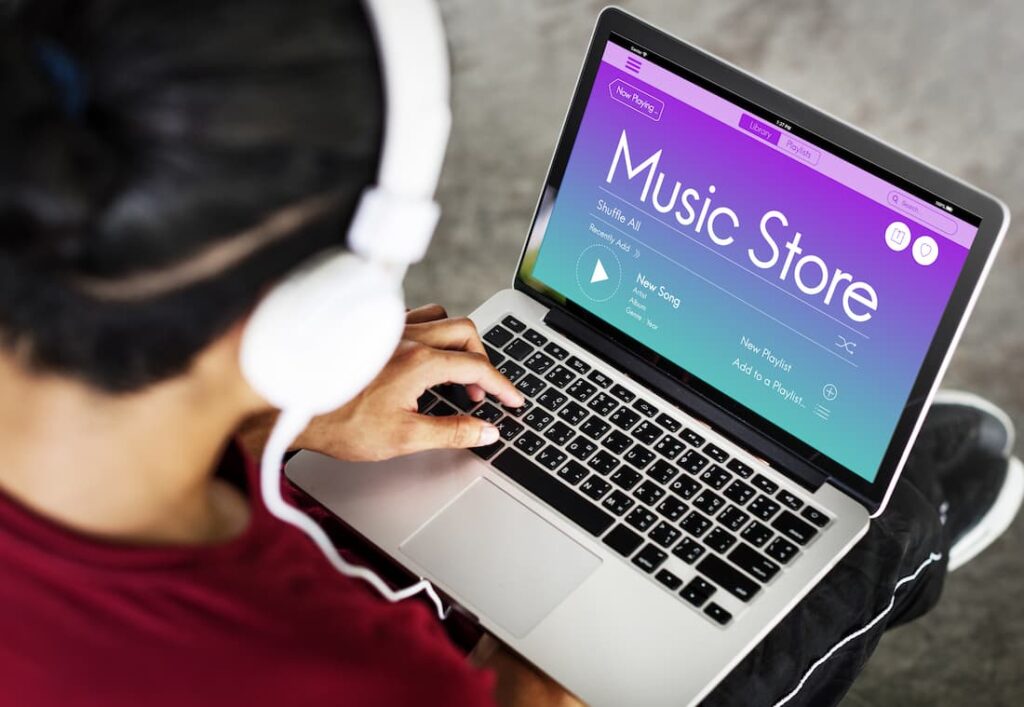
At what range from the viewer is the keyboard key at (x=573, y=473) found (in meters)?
1.12

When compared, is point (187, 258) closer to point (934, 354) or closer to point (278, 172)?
point (278, 172)

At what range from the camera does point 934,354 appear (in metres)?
1.00

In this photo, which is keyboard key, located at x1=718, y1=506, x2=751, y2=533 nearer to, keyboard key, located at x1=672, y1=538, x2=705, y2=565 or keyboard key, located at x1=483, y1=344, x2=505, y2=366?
keyboard key, located at x1=672, y1=538, x2=705, y2=565

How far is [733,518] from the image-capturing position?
1081mm

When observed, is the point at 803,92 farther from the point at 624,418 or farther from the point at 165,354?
the point at 165,354

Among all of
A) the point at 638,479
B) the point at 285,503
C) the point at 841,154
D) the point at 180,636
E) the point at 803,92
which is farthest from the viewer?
the point at 803,92

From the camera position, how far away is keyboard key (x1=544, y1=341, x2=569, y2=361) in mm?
1211

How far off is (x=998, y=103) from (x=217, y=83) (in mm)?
2117

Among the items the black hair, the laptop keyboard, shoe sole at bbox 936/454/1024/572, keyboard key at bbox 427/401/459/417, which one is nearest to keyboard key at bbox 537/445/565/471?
the laptop keyboard

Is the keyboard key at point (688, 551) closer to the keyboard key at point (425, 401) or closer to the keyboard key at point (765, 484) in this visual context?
the keyboard key at point (765, 484)

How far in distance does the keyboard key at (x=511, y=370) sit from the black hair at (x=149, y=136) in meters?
0.56

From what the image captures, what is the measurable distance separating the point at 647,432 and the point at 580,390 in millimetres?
84

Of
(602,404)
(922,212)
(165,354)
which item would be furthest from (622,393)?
(165,354)

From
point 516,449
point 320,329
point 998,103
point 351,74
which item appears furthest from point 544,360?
point 998,103
